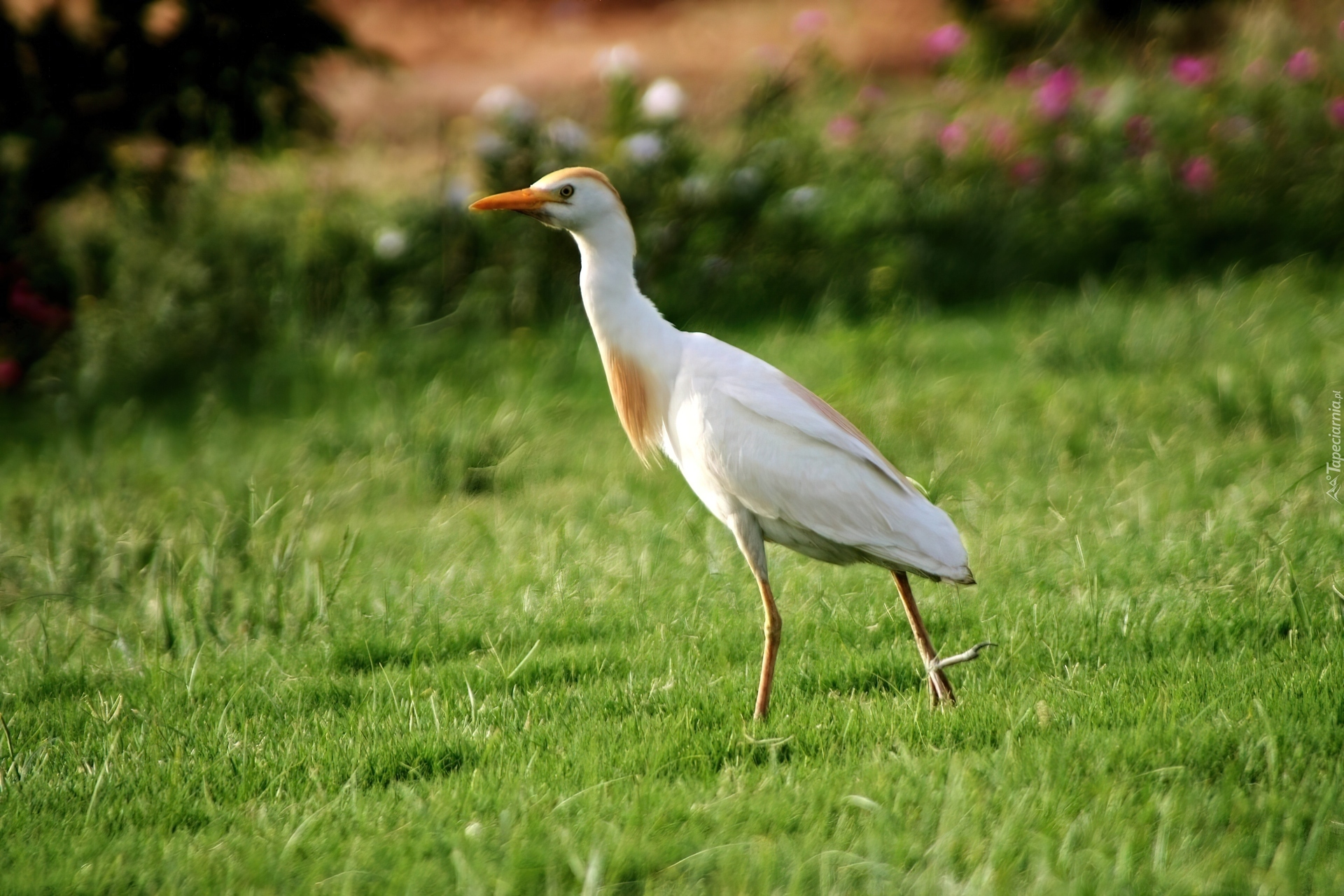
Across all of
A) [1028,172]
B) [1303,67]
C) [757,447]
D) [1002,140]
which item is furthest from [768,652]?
[1303,67]

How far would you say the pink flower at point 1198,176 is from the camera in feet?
25.3

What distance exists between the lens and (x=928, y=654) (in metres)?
3.26

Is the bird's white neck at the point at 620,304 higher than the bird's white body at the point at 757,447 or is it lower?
higher

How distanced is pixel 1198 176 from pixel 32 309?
275 inches

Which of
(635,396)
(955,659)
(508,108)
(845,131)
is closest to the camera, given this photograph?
(955,659)

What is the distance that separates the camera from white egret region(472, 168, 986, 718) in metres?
3.22

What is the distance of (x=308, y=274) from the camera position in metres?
7.42

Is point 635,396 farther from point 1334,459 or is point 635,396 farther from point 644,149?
point 644,149

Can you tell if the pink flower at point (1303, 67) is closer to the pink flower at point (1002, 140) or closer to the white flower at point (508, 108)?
the pink flower at point (1002, 140)

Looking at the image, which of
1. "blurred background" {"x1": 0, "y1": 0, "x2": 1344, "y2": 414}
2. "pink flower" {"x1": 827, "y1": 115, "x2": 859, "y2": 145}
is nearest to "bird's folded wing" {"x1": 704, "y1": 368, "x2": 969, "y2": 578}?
"blurred background" {"x1": 0, "y1": 0, "x2": 1344, "y2": 414}

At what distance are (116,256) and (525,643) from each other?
4.71 metres

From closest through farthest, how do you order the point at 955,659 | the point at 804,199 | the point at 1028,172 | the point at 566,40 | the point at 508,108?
the point at 955,659, the point at 508,108, the point at 804,199, the point at 1028,172, the point at 566,40

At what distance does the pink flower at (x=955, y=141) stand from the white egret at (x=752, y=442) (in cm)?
526

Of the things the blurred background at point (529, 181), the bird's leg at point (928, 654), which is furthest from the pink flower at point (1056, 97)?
the bird's leg at point (928, 654)
